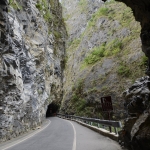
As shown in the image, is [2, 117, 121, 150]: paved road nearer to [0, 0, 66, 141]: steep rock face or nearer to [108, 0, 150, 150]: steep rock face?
[108, 0, 150, 150]: steep rock face

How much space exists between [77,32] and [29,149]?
185 ft

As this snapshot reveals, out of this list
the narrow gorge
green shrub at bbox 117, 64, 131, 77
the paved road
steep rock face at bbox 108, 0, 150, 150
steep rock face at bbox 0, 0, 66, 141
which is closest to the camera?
steep rock face at bbox 108, 0, 150, 150

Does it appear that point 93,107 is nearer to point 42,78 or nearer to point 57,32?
point 42,78

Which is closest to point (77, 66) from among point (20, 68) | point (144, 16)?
point (20, 68)

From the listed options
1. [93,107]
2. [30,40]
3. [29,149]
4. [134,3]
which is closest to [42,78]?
[30,40]

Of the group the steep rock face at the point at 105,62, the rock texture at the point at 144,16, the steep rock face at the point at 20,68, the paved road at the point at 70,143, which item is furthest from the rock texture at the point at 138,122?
the steep rock face at the point at 105,62

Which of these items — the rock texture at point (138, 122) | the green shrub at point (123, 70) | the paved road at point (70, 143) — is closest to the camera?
the rock texture at point (138, 122)

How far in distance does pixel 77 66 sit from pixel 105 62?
14973 millimetres

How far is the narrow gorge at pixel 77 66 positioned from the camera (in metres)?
8.57

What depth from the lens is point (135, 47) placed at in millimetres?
31781

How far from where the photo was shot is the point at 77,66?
48.8 meters

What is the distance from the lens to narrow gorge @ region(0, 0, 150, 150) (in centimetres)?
857

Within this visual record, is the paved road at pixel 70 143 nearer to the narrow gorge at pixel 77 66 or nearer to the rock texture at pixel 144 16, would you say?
the narrow gorge at pixel 77 66

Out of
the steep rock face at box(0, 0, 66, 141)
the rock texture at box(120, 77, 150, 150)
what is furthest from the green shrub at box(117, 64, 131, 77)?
the rock texture at box(120, 77, 150, 150)
